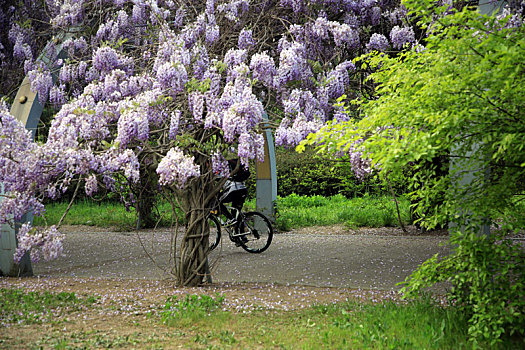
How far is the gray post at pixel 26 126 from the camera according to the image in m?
6.18

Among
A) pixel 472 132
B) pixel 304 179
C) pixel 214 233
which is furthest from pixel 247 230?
pixel 304 179

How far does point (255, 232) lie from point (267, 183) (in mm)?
2326

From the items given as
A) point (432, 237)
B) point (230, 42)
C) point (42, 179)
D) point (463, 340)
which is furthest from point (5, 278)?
point (432, 237)

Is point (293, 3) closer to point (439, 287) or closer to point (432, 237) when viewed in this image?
point (439, 287)

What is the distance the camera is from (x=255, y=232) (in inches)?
314

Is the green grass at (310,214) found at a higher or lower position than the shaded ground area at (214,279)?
higher

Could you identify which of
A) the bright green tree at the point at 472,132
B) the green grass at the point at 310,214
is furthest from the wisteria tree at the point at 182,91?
the green grass at the point at 310,214

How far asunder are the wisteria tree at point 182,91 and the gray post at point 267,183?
3751 millimetres

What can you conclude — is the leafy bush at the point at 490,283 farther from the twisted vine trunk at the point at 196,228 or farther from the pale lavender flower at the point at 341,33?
Answer: the pale lavender flower at the point at 341,33

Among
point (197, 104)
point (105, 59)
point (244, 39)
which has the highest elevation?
point (244, 39)

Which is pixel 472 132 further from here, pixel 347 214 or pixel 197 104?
pixel 347 214

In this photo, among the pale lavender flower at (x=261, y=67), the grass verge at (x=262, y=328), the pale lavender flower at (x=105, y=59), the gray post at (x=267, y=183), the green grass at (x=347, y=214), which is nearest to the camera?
the grass verge at (x=262, y=328)

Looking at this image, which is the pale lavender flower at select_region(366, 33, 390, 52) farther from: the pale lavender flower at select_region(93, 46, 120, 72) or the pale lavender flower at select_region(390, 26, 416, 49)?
the pale lavender flower at select_region(93, 46, 120, 72)

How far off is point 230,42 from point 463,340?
3925 mm
